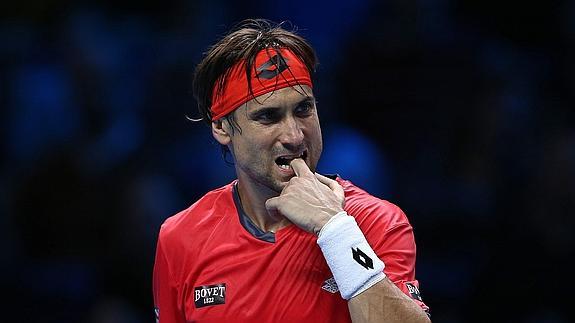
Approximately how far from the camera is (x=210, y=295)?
142 inches

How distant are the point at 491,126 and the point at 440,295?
1183 mm

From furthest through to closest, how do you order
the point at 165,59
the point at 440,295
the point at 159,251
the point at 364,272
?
the point at 165,59 → the point at 440,295 → the point at 159,251 → the point at 364,272

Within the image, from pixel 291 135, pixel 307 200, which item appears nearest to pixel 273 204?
pixel 307 200

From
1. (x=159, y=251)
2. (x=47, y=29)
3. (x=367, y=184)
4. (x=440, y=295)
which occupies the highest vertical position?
(x=47, y=29)

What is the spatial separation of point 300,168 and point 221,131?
0.40 metres

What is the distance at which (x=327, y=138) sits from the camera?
6516mm

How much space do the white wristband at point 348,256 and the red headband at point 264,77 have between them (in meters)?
0.56

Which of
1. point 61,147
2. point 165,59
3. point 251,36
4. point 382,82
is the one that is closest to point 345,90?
point 382,82

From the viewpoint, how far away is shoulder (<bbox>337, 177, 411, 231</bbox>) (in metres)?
3.50

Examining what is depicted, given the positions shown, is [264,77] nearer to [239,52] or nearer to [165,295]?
[239,52]

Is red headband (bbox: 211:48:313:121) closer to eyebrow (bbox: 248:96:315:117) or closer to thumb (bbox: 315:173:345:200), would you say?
eyebrow (bbox: 248:96:315:117)

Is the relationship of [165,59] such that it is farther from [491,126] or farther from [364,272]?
[364,272]

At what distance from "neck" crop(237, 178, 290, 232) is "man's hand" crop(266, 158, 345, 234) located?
0.66 feet

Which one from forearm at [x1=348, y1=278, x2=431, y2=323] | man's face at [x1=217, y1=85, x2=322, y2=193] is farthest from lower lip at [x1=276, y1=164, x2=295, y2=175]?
forearm at [x1=348, y1=278, x2=431, y2=323]
